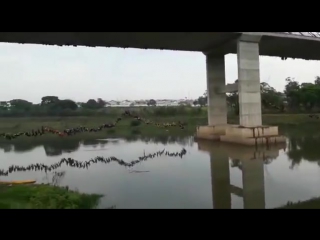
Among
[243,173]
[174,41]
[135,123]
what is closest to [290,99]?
[135,123]

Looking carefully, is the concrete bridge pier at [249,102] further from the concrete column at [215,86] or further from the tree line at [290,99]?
the tree line at [290,99]

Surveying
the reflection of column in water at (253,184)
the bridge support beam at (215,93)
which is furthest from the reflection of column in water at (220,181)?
the bridge support beam at (215,93)

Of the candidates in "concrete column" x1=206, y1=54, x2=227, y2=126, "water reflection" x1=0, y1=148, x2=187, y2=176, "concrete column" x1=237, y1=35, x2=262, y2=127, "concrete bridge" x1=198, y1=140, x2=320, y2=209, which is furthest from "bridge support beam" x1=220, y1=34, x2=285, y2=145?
"water reflection" x1=0, y1=148, x2=187, y2=176

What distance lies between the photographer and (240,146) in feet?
59.1

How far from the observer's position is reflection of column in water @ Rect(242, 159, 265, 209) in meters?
7.09

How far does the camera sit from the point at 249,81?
61.8 feet

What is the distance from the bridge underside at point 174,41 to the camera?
48.7 ft

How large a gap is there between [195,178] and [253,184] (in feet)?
6.09

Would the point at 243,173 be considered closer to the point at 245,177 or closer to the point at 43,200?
the point at 245,177

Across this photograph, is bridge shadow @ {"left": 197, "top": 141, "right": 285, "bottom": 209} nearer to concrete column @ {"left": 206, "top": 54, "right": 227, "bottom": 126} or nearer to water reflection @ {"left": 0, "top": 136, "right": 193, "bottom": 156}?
concrete column @ {"left": 206, "top": 54, "right": 227, "bottom": 126}

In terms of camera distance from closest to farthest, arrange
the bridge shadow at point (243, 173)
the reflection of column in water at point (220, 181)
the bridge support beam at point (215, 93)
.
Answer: the reflection of column in water at point (220, 181)
the bridge shadow at point (243, 173)
the bridge support beam at point (215, 93)

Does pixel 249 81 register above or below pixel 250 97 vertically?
above
